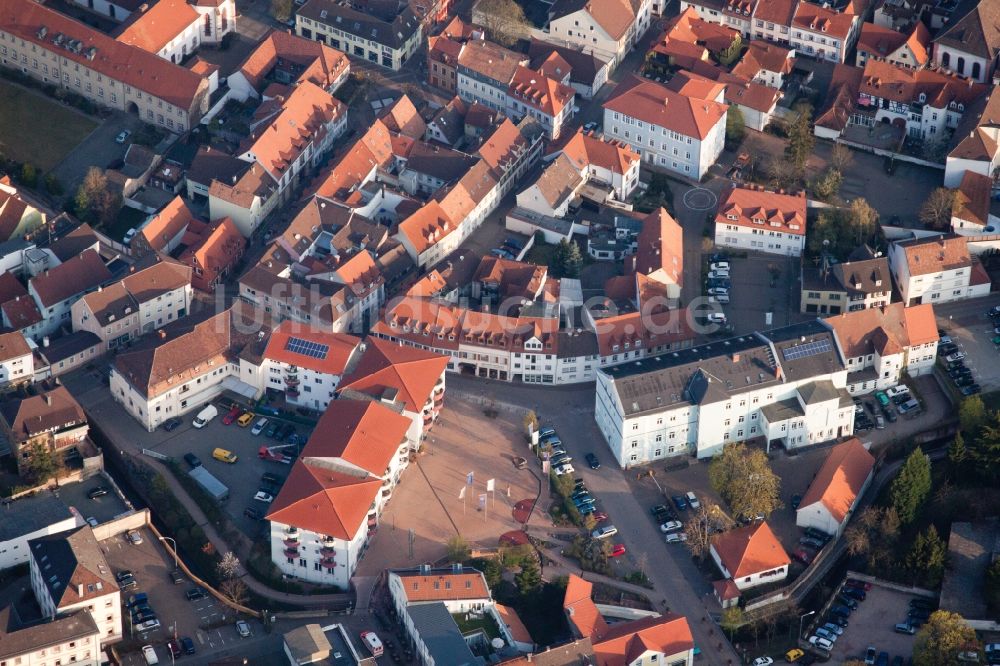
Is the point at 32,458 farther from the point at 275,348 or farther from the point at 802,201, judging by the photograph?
the point at 802,201

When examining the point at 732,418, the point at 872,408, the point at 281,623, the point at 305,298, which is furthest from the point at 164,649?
the point at 872,408

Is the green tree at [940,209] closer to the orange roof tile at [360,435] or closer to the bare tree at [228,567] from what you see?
the orange roof tile at [360,435]

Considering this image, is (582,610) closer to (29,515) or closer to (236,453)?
(236,453)

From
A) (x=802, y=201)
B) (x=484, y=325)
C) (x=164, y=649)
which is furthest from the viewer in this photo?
(x=802, y=201)

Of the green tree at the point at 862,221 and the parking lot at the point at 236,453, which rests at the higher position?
the green tree at the point at 862,221

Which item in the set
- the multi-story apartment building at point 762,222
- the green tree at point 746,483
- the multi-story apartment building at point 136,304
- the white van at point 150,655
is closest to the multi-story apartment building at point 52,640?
the white van at point 150,655

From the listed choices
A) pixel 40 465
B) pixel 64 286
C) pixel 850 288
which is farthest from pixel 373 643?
pixel 850 288
